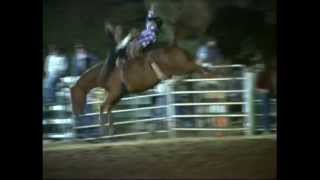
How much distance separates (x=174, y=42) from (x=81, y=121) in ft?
4.25

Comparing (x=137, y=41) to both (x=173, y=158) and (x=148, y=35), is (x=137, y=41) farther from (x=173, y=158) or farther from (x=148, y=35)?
(x=173, y=158)

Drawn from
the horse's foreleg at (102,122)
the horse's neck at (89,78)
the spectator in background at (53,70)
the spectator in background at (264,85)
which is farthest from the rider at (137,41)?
the spectator in background at (264,85)

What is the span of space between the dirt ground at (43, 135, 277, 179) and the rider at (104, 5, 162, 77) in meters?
A: 0.86

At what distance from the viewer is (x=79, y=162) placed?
955 centimetres

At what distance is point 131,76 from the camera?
31.1 feet

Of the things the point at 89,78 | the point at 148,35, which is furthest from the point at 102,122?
the point at 148,35

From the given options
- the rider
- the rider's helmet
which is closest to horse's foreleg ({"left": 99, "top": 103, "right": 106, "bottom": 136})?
the rider

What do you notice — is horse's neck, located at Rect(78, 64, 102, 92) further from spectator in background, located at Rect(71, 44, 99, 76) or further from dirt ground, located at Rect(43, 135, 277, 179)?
dirt ground, located at Rect(43, 135, 277, 179)

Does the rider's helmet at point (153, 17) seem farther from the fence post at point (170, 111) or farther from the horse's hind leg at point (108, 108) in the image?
the horse's hind leg at point (108, 108)

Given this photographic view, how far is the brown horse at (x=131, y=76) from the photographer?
944 cm

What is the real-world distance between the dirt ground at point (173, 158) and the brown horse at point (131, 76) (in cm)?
35

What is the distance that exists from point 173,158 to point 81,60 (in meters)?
1.43
